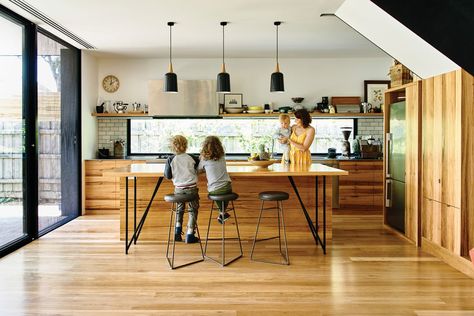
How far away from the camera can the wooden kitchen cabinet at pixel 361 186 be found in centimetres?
691

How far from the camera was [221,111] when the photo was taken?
7.50 meters

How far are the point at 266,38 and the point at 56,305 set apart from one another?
14.7 feet

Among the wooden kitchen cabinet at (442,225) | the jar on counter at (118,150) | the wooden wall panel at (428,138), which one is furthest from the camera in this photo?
the jar on counter at (118,150)

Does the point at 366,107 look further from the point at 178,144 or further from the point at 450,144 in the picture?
the point at 178,144

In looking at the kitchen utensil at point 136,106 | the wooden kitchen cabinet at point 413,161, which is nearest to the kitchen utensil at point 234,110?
the kitchen utensil at point 136,106

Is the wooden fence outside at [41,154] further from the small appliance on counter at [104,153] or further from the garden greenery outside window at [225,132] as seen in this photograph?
the garden greenery outside window at [225,132]

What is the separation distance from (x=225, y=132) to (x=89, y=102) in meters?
2.38

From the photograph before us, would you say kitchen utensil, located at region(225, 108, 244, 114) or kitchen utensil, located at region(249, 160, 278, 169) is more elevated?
kitchen utensil, located at region(225, 108, 244, 114)

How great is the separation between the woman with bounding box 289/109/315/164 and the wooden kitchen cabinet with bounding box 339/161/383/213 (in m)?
1.68

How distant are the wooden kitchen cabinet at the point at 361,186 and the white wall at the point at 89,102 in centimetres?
415

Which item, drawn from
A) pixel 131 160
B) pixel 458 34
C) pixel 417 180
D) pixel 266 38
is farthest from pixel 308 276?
pixel 131 160

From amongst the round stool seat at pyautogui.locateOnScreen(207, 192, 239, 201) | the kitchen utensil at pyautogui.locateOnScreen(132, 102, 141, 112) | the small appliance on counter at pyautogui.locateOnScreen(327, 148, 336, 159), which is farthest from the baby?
the kitchen utensil at pyautogui.locateOnScreen(132, 102, 141, 112)

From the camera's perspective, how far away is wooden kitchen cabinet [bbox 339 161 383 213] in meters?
6.91

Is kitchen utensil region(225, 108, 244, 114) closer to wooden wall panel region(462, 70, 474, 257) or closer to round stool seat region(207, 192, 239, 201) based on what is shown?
round stool seat region(207, 192, 239, 201)
